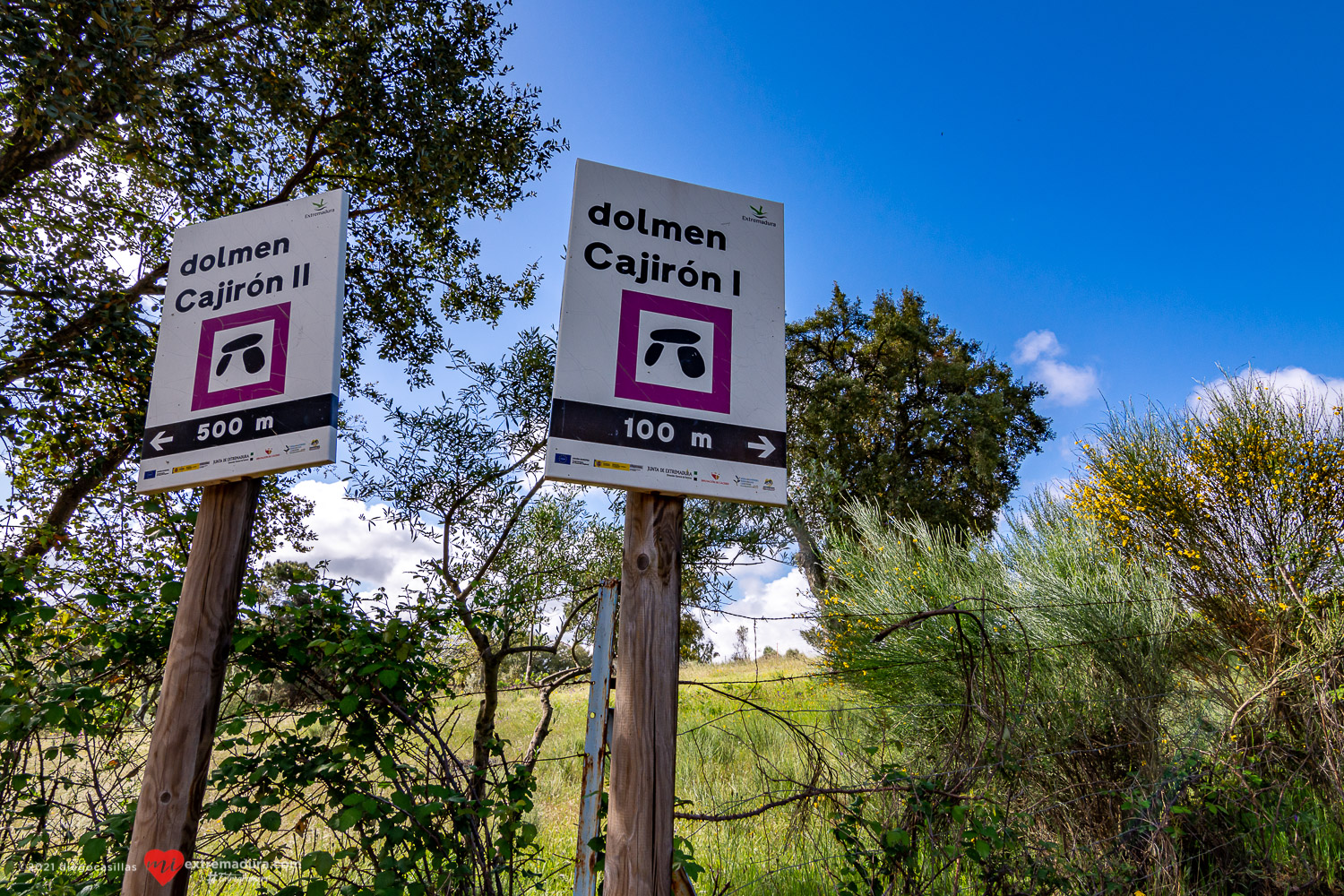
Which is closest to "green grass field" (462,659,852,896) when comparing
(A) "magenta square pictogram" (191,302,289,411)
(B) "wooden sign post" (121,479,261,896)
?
(B) "wooden sign post" (121,479,261,896)

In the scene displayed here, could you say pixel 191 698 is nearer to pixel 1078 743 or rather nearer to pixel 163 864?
pixel 163 864

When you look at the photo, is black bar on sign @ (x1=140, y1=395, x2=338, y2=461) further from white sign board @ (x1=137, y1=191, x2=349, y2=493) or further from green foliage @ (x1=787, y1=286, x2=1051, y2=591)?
green foliage @ (x1=787, y1=286, x2=1051, y2=591)

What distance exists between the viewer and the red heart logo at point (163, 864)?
2180mm

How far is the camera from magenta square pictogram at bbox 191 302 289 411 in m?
2.56

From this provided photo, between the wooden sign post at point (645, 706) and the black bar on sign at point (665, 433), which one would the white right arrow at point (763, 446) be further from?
the wooden sign post at point (645, 706)

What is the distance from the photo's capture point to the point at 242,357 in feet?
8.63

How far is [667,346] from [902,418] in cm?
1519

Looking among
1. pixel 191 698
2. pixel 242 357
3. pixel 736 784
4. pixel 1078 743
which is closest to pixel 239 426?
pixel 242 357

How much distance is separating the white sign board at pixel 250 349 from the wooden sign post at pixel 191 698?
0.64 feet

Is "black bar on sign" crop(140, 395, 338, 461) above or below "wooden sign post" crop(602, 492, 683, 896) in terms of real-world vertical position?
above

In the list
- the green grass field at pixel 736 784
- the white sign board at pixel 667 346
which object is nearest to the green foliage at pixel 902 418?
the green grass field at pixel 736 784

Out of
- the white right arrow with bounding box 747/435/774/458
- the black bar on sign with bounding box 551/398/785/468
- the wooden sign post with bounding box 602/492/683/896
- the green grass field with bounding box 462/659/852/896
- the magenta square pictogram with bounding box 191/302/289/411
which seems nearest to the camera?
the wooden sign post with bounding box 602/492/683/896

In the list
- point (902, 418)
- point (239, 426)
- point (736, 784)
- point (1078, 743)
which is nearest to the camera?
point (239, 426)

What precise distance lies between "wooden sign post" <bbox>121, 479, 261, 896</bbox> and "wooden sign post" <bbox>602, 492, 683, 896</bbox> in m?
Answer: 1.49
